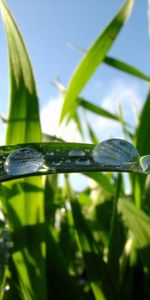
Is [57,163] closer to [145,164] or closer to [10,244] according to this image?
[145,164]

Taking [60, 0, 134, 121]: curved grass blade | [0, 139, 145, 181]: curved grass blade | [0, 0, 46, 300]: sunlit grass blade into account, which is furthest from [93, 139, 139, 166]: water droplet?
[60, 0, 134, 121]: curved grass blade

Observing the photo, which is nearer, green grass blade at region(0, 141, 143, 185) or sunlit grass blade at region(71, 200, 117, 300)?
green grass blade at region(0, 141, 143, 185)

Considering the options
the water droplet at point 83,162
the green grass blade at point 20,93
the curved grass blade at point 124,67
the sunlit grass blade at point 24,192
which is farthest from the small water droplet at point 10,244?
the curved grass blade at point 124,67

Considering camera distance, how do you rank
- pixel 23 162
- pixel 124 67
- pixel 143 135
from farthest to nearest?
pixel 124 67 → pixel 143 135 → pixel 23 162

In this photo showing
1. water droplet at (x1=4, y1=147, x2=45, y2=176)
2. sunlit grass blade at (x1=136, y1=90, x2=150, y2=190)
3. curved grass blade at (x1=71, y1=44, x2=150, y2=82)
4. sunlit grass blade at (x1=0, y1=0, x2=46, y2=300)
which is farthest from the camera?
curved grass blade at (x1=71, y1=44, x2=150, y2=82)

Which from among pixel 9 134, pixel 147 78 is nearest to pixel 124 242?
pixel 9 134

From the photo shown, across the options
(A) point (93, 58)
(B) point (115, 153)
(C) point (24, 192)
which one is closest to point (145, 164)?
(B) point (115, 153)

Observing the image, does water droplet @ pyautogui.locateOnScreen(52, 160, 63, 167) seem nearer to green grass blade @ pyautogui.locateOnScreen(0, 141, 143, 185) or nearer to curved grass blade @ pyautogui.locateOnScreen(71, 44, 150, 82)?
green grass blade @ pyautogui.locateOnScreen(0, 141, 143, 185)

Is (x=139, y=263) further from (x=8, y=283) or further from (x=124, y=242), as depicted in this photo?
(x=8, y=283)

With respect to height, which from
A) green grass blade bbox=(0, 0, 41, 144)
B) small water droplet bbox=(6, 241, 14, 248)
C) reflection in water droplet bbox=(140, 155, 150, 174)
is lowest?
small water droplet bbox=(6, 241, 14, 248)
